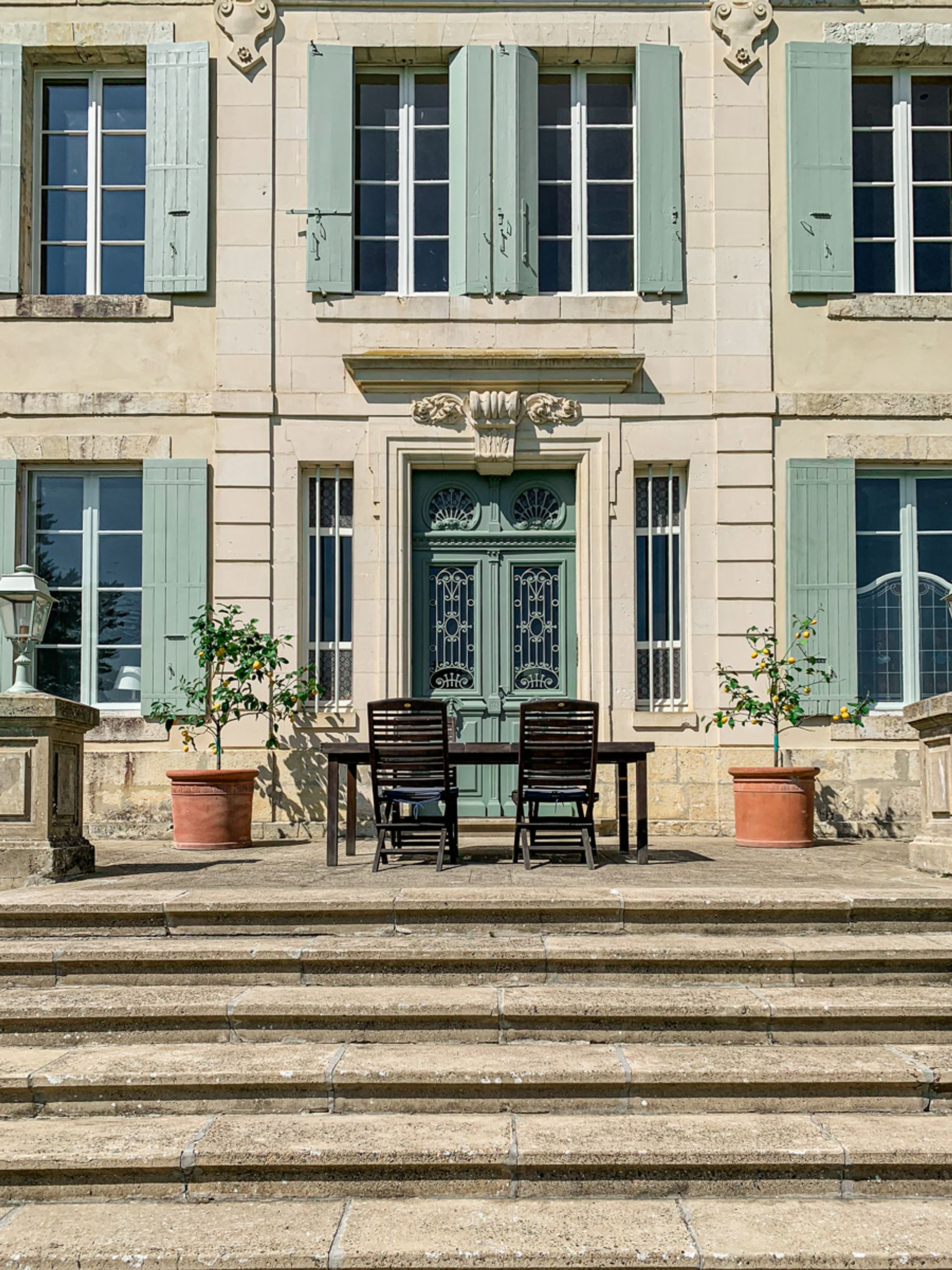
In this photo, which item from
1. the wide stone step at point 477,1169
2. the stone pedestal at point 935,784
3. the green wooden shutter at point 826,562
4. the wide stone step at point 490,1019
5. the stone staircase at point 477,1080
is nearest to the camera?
the stone staircase at point 477,1080

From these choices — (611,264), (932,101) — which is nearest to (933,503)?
(611,264)

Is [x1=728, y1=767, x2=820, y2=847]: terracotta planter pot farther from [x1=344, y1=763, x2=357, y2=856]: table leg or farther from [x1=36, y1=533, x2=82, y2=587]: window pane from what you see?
[x1=36, y1=533, x2=82, y2=587]: window pane

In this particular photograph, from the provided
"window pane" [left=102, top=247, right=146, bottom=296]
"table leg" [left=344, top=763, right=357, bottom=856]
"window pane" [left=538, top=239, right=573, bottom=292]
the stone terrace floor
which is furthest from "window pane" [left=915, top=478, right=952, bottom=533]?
"window pane" [left=102, top=247, right=146, bottom=296]

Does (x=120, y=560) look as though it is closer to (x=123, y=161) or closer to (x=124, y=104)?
(x=123, y=161)

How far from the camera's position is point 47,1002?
5180 mm

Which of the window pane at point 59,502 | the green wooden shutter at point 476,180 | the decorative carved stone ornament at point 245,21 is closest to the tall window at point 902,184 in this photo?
the green wooden shutter at point 476,180

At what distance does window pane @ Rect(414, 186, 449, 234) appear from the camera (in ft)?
33.4

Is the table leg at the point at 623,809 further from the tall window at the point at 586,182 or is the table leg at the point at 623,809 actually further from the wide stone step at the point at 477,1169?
the tall window at the point at 586,182

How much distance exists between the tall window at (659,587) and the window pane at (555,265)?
1538mm

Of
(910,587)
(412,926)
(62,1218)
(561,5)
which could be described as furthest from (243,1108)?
(561,5)

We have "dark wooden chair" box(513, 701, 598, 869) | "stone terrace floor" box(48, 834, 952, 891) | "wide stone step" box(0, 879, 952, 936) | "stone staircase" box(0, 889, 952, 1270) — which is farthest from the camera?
"dark wooden chair" box(513, 701, 598, 869)

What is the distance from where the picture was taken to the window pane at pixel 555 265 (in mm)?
10125

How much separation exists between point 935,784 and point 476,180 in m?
5.51

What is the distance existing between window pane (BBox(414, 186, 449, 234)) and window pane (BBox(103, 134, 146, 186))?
6.83 feet
